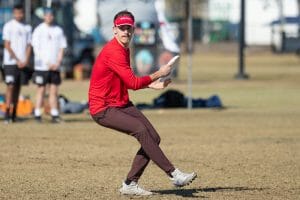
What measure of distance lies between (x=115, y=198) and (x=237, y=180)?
2.14m

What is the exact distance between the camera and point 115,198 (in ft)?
34.7

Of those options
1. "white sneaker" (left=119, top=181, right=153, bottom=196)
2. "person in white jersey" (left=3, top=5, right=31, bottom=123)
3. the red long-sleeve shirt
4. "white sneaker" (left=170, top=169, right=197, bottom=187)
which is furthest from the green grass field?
the red long-sleeve shirt

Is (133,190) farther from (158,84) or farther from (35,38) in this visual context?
(35,38)

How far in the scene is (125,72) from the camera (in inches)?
407

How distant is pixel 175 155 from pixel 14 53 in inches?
238

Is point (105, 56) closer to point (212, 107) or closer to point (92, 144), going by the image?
point (92, 144)

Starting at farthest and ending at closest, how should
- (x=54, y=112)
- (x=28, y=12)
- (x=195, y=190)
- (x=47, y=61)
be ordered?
(x=28, y=12), (x=54, y=112), (x=47, y=61), (x=195, y=190)

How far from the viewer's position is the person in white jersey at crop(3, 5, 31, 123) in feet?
64.3

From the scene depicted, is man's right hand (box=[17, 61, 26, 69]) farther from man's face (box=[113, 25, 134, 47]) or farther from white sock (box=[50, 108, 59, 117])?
man's face (box=[113, 25, 134, 47])

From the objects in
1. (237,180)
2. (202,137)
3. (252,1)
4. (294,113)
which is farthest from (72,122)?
(252,1)

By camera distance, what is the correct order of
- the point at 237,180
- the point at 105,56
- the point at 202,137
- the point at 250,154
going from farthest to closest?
the point at 202,137
the point at 250,154
the point at 237,180
the point at 105,56

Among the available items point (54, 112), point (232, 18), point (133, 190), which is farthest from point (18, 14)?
point (232, 18)

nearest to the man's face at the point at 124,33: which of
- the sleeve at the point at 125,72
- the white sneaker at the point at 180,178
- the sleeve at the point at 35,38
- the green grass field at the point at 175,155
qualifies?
the sleeve at the point at 125,72

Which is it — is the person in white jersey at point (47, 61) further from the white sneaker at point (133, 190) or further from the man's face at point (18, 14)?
the white sneaker at point (133, 190)
